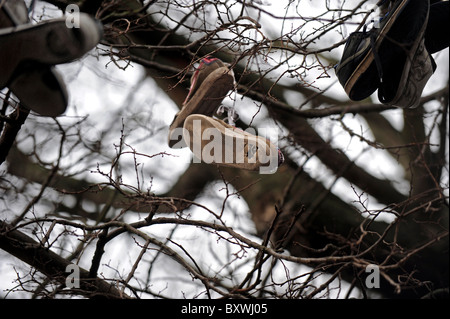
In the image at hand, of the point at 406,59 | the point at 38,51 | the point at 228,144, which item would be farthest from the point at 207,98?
the point at 38,51

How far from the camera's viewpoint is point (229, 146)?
2.83m

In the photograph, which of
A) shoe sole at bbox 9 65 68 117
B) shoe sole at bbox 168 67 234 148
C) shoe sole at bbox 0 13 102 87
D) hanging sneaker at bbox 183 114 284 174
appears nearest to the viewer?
shoe sole at bbox 0 13 102 87

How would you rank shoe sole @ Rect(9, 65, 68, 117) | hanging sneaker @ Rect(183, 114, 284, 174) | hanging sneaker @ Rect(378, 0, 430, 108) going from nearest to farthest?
shoe sole @ Rect(9, 65, 68, 117) → hanging sneaker @ Rect(378, 0, 430, 108) → hanging sneaker @ Rect(183, 114, 284, 174)

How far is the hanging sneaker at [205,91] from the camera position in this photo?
9.89ft

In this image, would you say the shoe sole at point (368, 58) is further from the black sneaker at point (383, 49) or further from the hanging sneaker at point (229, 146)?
the hanging sneaker at point (229, 146)

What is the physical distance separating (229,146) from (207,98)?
0.98ft

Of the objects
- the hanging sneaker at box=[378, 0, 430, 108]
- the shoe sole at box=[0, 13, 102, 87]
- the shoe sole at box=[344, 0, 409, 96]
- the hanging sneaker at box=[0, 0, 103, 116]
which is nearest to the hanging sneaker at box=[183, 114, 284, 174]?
the shoe sole at box=[344, 0, 409, 96]

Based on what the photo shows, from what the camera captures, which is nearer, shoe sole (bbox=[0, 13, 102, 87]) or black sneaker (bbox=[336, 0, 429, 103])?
shoe sole (bbox=[0, 13, 102, 87])

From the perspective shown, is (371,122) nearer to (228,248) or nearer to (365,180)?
(365,180)

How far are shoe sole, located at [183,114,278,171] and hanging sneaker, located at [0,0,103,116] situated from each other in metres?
0.86

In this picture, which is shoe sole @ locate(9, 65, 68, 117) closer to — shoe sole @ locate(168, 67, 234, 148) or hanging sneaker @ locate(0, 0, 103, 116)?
hanging sneaker @ locate(0, 0, 103, 116)

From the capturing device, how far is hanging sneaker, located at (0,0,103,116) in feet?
6.15

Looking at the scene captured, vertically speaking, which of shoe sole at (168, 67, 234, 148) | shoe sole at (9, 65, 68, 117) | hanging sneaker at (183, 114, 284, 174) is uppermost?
shoe sole at (168, 67, 234, 148)
